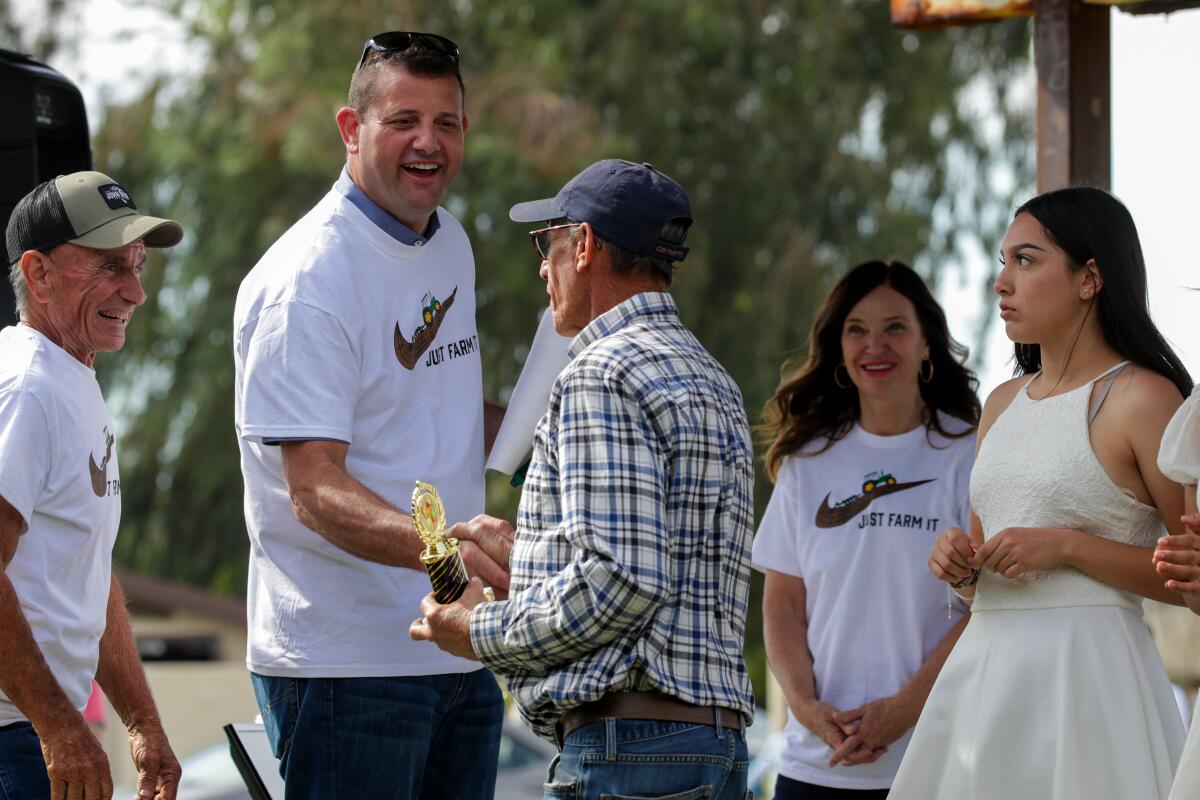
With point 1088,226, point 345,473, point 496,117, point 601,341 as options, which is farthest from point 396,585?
point 496,117

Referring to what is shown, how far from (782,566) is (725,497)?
1.67 m

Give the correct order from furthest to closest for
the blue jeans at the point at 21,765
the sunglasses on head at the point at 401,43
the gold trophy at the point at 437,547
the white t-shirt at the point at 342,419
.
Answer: the sunglasses on head at the point at 401,43 → the white t-shirt at the point at 342,419 → the blue jeans at the point at 21,765 → the gold trophy at the point at 437,547

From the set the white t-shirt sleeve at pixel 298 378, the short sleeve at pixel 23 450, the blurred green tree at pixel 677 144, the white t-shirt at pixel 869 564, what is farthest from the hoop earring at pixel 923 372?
the blurred green tree at pixel 677 144

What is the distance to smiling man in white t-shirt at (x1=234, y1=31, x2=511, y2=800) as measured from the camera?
3148 mm

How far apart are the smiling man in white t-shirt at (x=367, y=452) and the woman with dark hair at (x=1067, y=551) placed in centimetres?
102

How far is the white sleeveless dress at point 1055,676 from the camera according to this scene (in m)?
3.14

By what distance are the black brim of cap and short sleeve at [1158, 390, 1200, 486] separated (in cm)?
121

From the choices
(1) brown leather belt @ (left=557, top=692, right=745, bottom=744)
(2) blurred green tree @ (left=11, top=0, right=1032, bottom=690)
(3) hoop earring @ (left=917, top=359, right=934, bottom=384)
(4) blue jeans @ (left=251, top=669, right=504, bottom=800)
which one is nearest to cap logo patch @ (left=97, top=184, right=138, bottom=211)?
(4) blue jeans @ (left=251, top=669, right=504, bottom=800)

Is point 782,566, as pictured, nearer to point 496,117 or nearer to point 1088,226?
point 1088,226

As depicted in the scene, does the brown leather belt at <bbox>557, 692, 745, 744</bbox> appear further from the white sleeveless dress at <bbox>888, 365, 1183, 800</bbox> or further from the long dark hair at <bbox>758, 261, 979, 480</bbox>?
the long dark hair at <bbox>758, 261, 979, 480</bbox>

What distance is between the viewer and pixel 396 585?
130 inches

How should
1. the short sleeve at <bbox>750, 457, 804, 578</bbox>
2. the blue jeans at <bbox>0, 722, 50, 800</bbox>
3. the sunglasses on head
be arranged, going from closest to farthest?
the blue jeans at <bbox>0, 722, 50, 800</bbox>, the sunglasses on head, the short sleeve at <bbox>750, 457, 804, 578</bbox>

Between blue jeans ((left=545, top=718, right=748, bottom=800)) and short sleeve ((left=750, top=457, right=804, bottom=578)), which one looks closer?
blue jeans ((left=545, top=718, right=748, bottom=800))

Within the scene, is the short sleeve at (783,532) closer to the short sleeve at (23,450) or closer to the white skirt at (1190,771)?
the white skirt at (1190,771)
